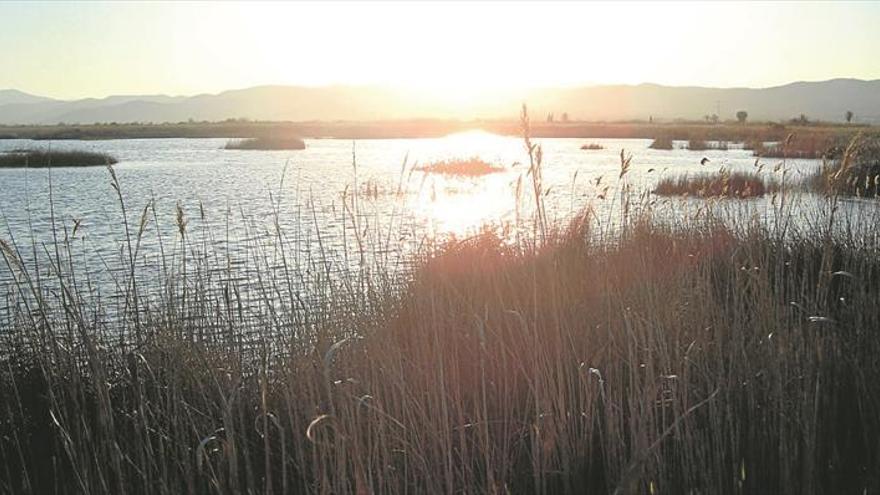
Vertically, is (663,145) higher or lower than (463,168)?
higher

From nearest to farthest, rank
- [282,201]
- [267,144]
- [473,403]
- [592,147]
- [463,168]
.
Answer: [473,403] → [282,201] → [463,168] → [592,147] → [267,144]

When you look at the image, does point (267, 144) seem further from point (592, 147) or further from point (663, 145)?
point (663, 145)

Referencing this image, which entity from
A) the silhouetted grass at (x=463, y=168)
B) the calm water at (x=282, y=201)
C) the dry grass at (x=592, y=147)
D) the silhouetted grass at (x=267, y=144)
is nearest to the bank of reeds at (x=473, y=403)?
the calm water at (x=282, y=201)

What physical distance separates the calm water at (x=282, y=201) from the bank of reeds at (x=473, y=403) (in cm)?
109

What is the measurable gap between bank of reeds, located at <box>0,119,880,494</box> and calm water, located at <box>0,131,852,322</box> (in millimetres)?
1092

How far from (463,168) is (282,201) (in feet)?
40.9

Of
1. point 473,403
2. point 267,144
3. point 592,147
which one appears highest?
point 267,144

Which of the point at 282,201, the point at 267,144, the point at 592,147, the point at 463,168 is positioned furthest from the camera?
the point at 267,144

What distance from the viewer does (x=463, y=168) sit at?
3266 cm

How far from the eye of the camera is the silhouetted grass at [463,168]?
1271 inches

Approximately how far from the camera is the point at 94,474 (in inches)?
176

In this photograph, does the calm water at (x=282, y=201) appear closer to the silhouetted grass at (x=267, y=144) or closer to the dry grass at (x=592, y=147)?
the silhouetted grass at (x=267, y=144)

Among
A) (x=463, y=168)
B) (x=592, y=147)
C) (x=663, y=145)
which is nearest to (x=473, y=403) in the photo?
(x=463, y=168)

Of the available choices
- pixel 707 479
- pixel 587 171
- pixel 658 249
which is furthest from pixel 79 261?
pixel 587 171
